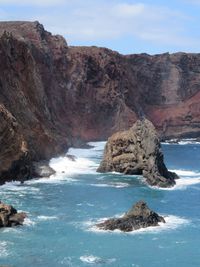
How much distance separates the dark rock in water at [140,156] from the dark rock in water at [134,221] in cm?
2143

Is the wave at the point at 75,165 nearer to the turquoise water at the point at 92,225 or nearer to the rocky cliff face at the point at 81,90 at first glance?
the turquoise water at the point at 92,225

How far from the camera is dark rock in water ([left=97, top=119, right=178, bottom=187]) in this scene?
75438 millimetres

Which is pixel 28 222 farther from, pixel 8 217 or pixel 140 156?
pixel 140 156

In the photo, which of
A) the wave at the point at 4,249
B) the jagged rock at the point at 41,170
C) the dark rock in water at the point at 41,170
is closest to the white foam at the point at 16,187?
the jagged rock at the point at 41,170

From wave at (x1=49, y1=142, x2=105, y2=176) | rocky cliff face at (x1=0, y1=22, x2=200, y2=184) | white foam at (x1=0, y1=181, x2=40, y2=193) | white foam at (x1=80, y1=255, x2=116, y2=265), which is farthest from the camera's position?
rocky cliff face at (x1=0, y1=22, x2=200, y2=184)

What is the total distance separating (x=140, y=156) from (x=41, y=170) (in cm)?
1360

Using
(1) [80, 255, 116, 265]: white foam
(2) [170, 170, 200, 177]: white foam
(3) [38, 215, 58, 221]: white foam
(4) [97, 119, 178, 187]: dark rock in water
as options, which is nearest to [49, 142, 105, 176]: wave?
(4) [97, 119, 178, 187]: dark rock in water

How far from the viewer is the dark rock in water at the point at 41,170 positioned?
7606 cm

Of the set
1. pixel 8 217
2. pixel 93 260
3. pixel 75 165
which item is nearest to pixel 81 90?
pixel 75 165

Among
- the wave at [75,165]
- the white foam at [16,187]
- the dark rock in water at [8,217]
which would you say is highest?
the dark rock in water at [8,217]

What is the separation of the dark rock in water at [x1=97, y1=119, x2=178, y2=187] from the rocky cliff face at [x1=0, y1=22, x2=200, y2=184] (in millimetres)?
10247

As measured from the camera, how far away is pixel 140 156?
263 ft

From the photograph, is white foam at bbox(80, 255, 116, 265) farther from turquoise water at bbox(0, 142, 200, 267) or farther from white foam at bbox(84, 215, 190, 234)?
white foam at bbox(84, 215, 190, 234)

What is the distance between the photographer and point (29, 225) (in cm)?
4978
